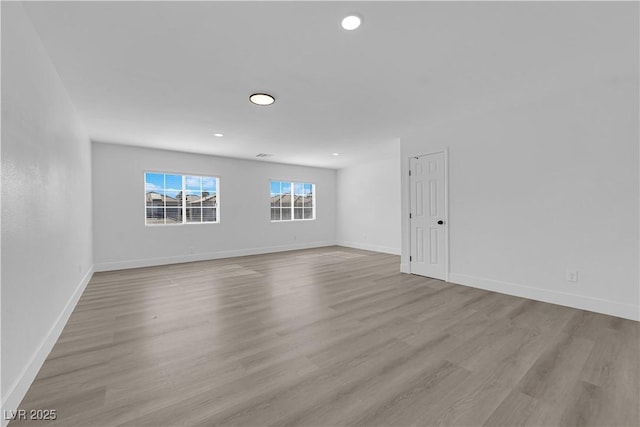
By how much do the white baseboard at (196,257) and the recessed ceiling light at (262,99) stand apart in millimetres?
4381

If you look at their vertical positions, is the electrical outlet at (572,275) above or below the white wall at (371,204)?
below

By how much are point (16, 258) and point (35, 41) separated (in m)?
1.66

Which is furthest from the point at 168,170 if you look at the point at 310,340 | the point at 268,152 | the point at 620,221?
the point at 620,221

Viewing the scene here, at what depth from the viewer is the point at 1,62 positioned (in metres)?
1.57

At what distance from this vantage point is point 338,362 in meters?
2.10

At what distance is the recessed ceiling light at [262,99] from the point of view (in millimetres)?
3240

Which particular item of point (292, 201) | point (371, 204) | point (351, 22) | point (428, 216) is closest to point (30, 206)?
point (351, 22)

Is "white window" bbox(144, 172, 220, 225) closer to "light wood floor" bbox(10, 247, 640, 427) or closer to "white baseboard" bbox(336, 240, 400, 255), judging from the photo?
"light wood floor" bbox(10, 247, 640, 427)

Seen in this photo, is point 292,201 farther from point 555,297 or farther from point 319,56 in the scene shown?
point 555,297

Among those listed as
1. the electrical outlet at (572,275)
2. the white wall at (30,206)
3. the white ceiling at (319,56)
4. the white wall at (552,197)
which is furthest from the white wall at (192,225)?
the electrical outlet at (572,275)

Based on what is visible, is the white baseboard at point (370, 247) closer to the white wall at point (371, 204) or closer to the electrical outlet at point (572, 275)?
the white wall at point (371, 204)

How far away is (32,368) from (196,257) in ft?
15.3

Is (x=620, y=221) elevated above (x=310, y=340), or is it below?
above

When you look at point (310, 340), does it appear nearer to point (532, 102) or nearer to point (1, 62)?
point (1, 62)
